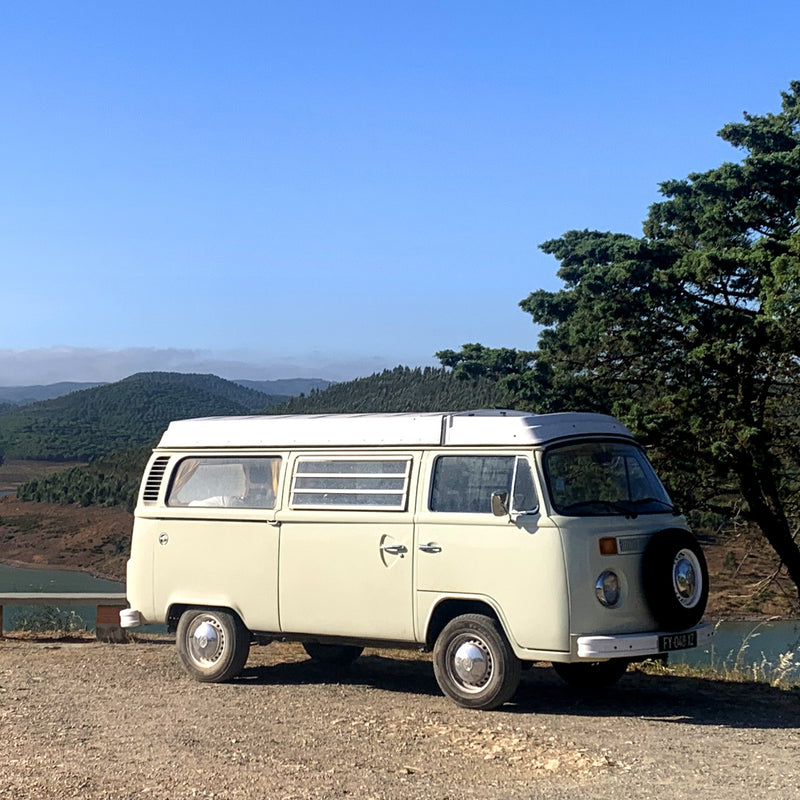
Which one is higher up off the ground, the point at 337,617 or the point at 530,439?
the point at 530,439

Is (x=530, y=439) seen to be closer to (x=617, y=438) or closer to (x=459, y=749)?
(x=617, y=438)

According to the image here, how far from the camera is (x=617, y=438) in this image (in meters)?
10.0

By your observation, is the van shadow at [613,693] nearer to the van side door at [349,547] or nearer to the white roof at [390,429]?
the van side door at [349,547]

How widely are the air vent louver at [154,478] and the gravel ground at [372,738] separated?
1.72m

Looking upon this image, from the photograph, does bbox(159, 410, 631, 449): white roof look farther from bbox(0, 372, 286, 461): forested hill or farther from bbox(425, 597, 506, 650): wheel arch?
bbox(0, 372, 286, 461): forested hill

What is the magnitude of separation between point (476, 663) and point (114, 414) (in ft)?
319

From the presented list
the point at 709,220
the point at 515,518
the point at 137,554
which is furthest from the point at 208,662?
the point at 709,220

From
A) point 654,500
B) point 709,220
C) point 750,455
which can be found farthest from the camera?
point 709,220

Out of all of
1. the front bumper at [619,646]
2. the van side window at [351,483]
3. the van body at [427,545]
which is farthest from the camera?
the van side window at [351,483]

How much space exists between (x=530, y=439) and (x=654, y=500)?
1317 mm

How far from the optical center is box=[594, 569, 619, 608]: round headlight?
888 cm

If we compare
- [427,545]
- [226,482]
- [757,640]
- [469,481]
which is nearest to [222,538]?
[226,482]

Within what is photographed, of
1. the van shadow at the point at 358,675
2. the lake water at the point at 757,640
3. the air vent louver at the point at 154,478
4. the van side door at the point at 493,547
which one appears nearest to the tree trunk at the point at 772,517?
the lake water at the point at 757,640

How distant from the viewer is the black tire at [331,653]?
1201 cm
